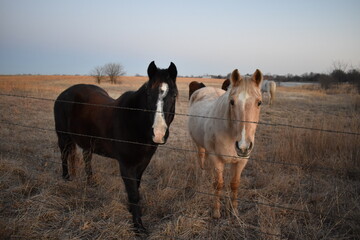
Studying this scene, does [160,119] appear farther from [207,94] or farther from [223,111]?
[207,94]

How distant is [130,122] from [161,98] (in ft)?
2.20

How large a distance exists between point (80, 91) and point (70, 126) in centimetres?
61

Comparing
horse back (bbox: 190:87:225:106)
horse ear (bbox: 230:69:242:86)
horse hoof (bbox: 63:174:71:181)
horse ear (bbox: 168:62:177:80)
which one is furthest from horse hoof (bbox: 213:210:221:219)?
horse hoof (bbox: 63:174:71:181)

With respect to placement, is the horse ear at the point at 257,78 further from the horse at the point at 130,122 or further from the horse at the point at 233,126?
the horse at the point at 130,122

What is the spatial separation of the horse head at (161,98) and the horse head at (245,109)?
681 mm

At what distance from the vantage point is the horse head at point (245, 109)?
2.24 metres

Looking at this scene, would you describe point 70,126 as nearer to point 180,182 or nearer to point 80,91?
point 80,91

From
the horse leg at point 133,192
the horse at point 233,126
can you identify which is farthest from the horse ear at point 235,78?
the horse leg at point 133,192

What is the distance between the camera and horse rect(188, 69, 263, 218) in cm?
228

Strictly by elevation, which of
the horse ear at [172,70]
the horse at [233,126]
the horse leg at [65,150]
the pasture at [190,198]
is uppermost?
the horse ear at [172,70]

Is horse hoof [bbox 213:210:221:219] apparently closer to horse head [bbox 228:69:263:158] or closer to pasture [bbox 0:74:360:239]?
pasture [bbox 0:74:360:239]

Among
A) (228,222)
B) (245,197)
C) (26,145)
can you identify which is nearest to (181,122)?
(26,145)

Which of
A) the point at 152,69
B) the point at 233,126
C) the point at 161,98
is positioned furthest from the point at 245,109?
the point at 152,69

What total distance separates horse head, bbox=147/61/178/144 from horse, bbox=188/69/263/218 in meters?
0.31
